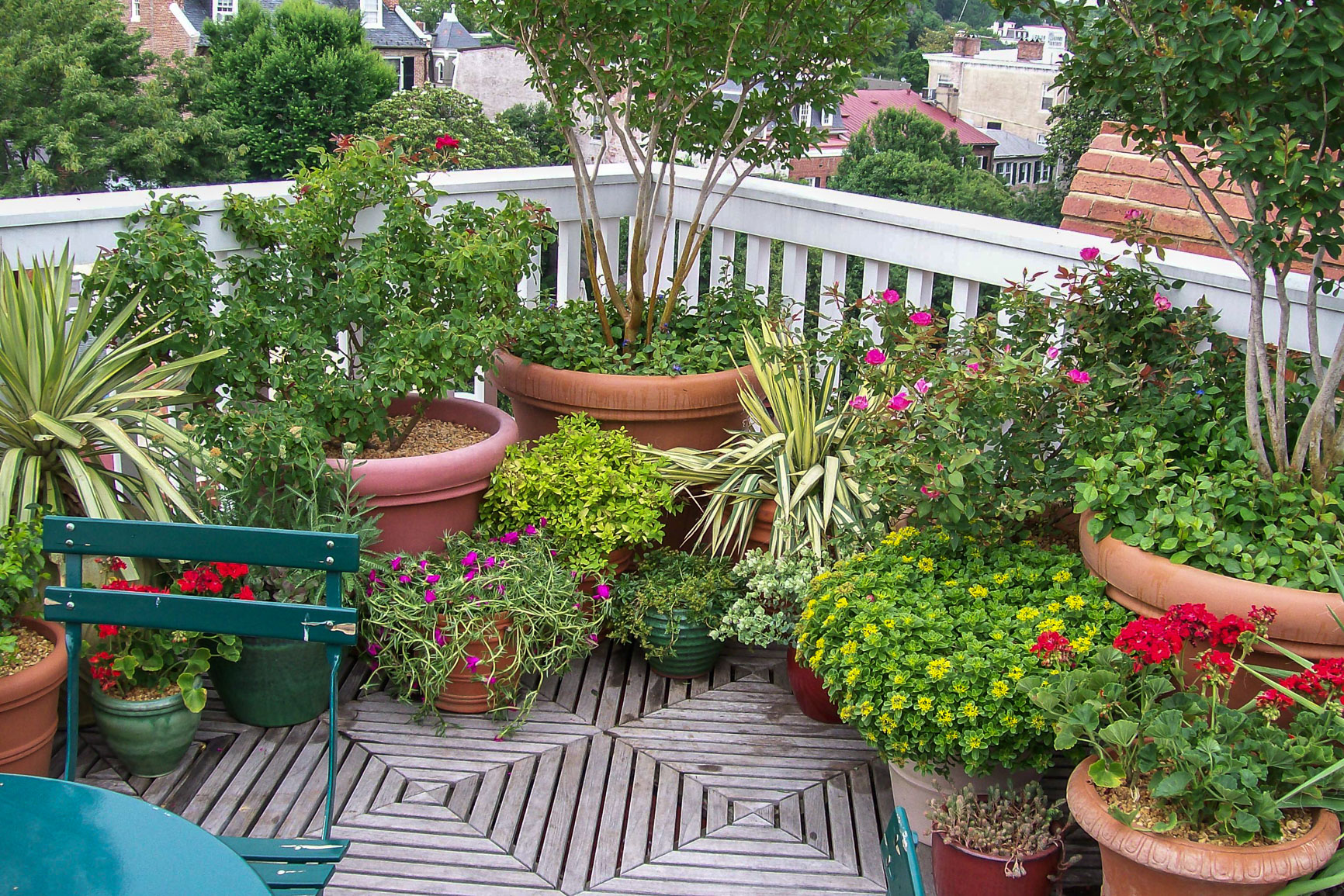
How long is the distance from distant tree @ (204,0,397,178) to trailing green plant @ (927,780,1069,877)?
4075 centimetres

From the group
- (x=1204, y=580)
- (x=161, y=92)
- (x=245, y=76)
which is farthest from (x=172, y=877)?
(x=245, y=76)

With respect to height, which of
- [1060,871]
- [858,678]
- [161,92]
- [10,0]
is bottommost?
[1060,871]

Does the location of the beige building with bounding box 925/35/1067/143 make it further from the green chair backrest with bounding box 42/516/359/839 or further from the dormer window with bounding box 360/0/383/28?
the green chair backrest with bounding box 42/516/359/839

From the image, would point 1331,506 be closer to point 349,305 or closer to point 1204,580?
point 1204,580

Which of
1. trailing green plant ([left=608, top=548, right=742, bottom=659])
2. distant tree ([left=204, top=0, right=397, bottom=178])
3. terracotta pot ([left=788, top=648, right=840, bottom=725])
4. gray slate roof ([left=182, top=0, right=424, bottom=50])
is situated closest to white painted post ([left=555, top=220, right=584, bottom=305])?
trailing green plant ([left=608, top=548, right=742, bottom=659])

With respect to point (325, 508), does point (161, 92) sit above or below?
above

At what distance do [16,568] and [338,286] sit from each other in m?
1.09

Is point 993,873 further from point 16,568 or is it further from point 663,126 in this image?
point 663,126

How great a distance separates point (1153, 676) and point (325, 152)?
244 cm

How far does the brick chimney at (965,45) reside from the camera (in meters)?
73.6

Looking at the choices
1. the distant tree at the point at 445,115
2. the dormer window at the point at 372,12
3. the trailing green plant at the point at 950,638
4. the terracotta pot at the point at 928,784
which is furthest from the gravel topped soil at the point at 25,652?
the dormer window at the point at 372,12

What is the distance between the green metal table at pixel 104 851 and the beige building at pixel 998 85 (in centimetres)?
7426

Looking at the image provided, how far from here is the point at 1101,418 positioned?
8.12 ft

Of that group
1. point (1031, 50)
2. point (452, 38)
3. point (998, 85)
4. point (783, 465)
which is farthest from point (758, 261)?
point (998, 85)
